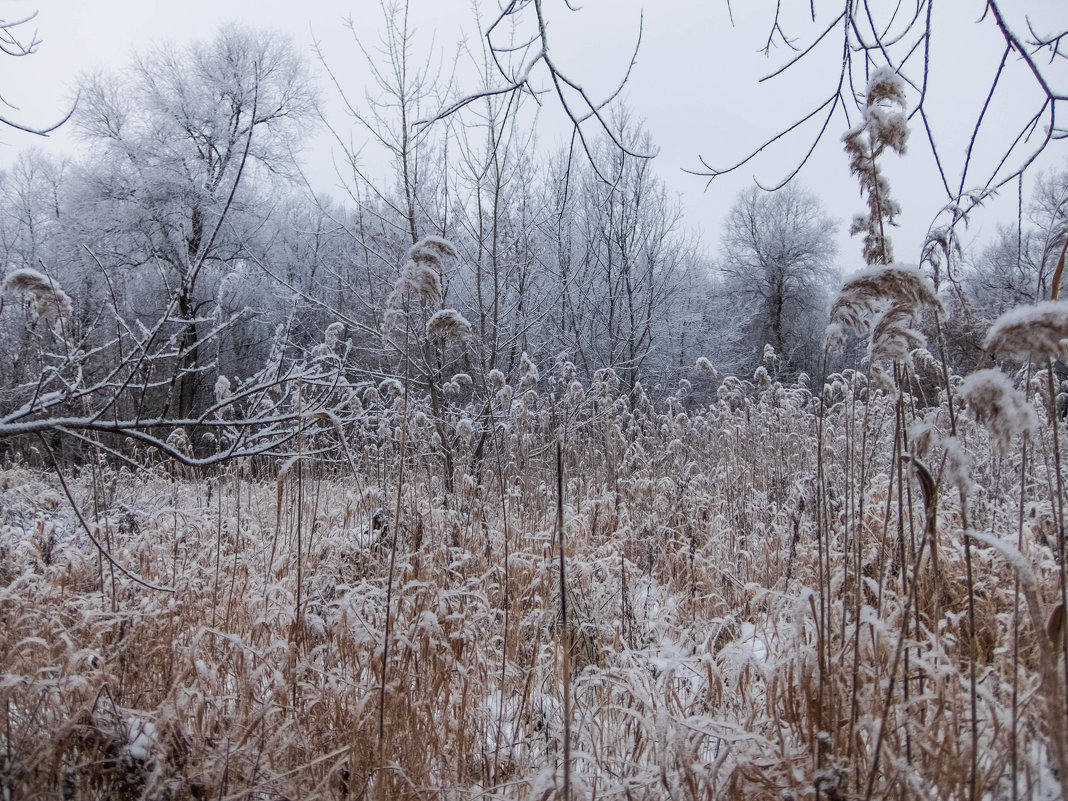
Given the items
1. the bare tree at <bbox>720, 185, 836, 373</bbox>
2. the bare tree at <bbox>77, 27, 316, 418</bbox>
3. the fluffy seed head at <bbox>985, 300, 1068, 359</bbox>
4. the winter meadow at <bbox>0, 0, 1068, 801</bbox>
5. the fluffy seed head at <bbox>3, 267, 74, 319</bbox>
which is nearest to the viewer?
the fluffy seed head at <bbox>985, 300, 1068, 359</bbox>

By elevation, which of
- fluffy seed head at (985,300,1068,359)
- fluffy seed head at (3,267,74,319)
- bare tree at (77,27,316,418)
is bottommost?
fluffy seed head at (985,300,1068,359)

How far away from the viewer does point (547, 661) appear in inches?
98.2

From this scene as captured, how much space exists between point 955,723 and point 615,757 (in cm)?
83

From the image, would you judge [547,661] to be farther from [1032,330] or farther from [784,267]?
[784,267]

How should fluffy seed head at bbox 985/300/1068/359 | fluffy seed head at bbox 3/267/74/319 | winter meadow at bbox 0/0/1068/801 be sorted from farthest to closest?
fluffy seed head at bbox 3/267/74/319, winter meadow at bbox 0/0/1068/801, fluffy seed head at bbox 985/300/1068/359

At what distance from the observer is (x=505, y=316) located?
7.19 metres

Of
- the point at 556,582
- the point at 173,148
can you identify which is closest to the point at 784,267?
the point at 173,148

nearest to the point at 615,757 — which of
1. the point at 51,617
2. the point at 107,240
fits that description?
the point at 51,617

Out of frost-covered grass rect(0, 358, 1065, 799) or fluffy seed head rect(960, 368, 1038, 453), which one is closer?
fluffy seed head rect(960, 368, 1038, 453)

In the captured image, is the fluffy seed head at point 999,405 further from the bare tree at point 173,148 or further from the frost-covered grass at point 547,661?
the bare tree at point 173,148

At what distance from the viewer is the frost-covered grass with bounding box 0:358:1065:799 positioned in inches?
55.2

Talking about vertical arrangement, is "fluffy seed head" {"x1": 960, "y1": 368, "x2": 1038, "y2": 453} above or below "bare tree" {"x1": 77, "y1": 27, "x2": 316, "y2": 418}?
below

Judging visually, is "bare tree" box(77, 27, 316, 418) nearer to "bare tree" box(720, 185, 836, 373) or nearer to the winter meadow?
the winter meadow

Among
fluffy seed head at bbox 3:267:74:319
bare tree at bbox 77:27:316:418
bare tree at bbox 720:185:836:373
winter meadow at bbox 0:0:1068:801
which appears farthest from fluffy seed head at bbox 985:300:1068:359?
bare tree at bbox 720:185:836:373
